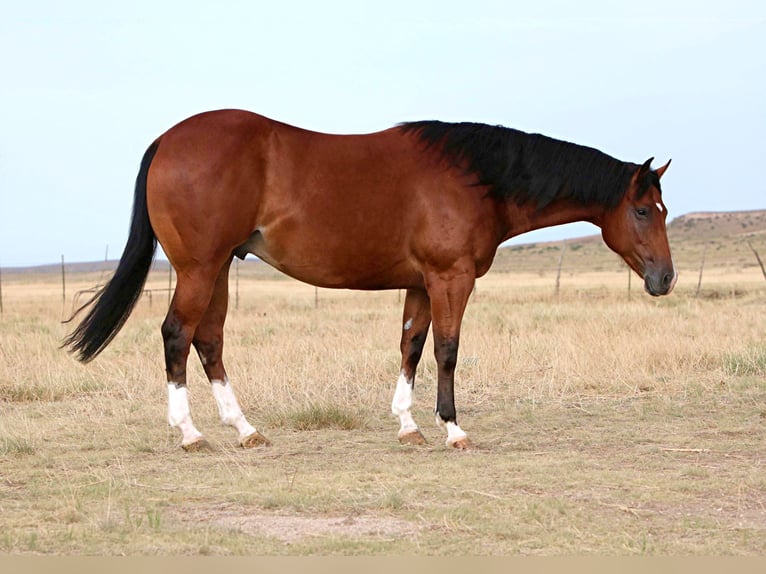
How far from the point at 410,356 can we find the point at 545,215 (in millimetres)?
1680

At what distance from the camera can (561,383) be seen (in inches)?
417

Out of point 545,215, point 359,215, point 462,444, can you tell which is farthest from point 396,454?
point 545,215

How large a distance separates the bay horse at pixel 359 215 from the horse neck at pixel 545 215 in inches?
0.5

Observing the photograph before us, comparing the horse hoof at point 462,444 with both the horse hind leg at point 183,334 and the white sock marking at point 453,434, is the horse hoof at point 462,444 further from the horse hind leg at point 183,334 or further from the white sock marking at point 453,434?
the horse hind leg at point 183,334

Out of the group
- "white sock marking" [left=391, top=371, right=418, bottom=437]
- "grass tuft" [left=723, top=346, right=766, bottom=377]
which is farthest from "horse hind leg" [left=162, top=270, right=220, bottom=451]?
"grass tuft" [left=723, top=346, right=766, bottom=377]

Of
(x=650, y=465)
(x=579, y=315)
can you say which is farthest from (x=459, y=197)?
(x=579, y=315)

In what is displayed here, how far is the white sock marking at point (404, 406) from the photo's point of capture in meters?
7.95

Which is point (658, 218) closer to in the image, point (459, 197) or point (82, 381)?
point (459, 197)

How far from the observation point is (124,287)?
26.2 feet

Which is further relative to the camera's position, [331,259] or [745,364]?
[745,364]

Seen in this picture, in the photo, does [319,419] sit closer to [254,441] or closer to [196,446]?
[254,441]

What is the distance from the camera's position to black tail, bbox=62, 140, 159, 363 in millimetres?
7906

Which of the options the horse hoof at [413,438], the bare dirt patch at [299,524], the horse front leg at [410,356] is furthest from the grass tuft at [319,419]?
the bare dirt patch at [299,524]

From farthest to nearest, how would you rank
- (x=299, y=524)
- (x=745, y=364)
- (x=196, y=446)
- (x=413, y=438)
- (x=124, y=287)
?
(x=745, y=364), (x=124, y=287), (x=413, y=438), (x=196, y=446), (x=299, y=524)
